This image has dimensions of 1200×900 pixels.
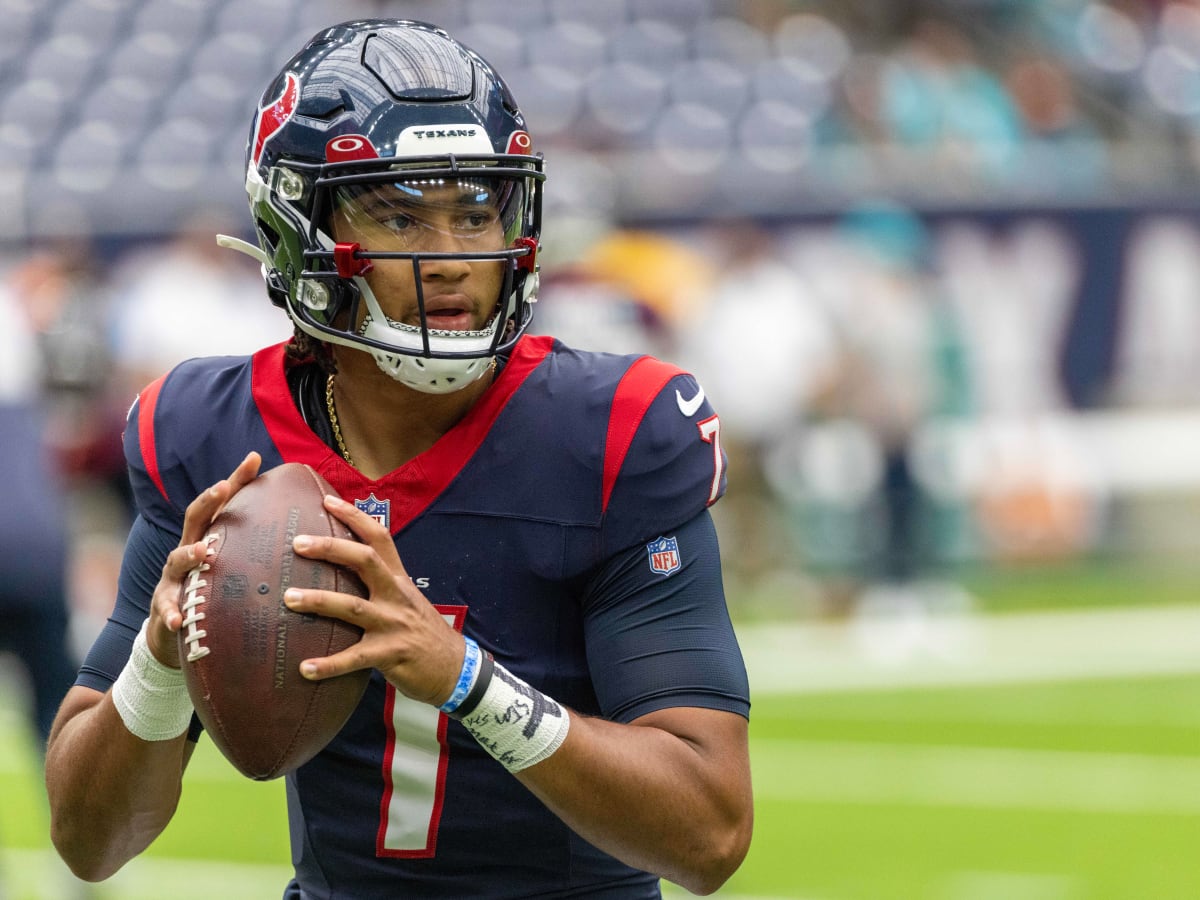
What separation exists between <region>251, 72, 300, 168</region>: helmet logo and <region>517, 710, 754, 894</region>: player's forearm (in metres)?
0.89

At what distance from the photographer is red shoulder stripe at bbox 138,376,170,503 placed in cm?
245

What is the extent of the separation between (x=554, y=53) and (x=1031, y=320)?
151 inches

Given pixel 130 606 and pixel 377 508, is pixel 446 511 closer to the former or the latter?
pixel 377 508

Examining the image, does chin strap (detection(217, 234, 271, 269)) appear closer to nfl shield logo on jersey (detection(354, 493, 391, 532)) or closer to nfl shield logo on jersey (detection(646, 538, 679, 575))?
nfl shield logo on jersey (detection(354, 493, 391, 532))

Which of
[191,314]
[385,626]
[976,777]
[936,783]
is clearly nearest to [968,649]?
[976,777]

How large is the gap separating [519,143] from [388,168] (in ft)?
0.62

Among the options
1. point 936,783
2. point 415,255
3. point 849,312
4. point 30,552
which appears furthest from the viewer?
point 849,312

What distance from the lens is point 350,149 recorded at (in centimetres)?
237

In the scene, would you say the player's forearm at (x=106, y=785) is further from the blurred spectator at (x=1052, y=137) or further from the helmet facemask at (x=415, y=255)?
the blurred spectator at (x=1052, y=137)

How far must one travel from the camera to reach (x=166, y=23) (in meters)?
13.0

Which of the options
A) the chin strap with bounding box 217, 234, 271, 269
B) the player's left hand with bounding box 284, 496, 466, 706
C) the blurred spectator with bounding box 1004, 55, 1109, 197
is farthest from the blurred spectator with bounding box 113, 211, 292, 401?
the player's left hand with bounding box 284, 496, 466, 706

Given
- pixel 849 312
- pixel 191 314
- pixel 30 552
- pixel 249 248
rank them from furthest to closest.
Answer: pixel 849 312, pixel 191 314, pixel 30 552, pixel 249 248

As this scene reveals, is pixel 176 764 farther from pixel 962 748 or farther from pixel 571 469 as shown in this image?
pixel 962 748

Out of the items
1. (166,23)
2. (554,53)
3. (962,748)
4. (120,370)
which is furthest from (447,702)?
Answer: (166,23)
